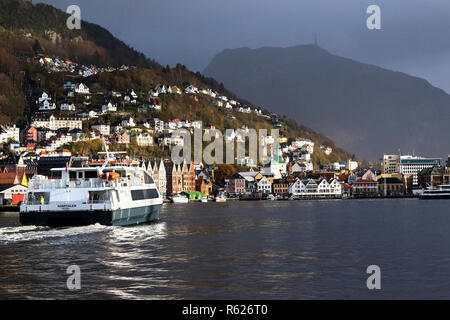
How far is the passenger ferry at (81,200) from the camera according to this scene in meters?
47.3

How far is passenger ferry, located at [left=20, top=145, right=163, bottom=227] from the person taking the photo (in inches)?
1861

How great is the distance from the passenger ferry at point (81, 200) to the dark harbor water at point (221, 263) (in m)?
1.36

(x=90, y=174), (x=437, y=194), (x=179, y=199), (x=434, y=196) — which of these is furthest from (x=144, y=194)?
(x=437, y=194)

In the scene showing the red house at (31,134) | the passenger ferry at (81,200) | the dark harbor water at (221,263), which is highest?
the red house at (31,134)

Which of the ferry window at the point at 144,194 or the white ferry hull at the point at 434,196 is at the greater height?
the ferry window at the point at 144,194

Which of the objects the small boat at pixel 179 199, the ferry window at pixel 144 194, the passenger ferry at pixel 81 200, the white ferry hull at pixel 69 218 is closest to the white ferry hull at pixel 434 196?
the small boat at pixel 179 199

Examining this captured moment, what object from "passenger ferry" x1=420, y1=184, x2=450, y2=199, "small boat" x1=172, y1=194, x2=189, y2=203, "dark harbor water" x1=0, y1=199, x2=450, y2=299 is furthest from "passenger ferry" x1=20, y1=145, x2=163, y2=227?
"passenger ferry" x1=420, y1=184, x2=450, y2=199

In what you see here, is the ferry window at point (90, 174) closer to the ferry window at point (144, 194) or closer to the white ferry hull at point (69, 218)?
the ferry window at point (144, 194)

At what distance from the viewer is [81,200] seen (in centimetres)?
4769

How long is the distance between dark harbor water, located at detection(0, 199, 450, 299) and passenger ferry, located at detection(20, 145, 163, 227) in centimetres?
136

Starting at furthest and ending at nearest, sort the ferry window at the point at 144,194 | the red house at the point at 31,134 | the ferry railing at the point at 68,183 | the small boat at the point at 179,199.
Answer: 1. the red house at the point at 31,134
2. the small boat at the point at 179,199
3. the ferry window at the point at 144,194
4. the ferry railing at the point at 68,183

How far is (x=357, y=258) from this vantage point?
104 feet

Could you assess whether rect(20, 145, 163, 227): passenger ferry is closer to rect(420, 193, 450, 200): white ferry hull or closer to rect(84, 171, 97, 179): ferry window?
rect(84, 171, 97, 179): ferry window
